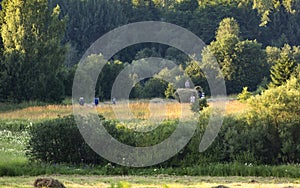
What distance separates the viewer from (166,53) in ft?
215

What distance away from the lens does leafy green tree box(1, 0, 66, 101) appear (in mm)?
40344

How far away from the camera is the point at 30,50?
40.6m

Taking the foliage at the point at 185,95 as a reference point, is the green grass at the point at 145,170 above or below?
below

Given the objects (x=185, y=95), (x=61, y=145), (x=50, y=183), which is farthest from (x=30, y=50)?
(x=50, y=183)

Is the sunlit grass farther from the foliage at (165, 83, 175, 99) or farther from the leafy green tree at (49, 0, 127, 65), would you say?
the leafy green tree at (49, 0, 127, 65)

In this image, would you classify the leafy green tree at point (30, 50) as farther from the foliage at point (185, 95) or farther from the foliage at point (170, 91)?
the foliage at point (170, 91)

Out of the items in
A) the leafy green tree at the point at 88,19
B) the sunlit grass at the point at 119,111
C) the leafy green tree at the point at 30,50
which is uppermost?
the leafy green tree at the point at 88,19

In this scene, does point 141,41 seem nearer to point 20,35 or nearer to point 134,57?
point 134,57

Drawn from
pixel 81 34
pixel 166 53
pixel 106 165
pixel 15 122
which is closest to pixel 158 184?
pixel 106 165

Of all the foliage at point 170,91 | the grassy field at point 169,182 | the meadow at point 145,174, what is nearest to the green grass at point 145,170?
the meadow at point 145,174

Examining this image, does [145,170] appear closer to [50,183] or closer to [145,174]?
[145,174]

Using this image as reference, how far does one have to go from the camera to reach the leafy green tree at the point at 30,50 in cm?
4034

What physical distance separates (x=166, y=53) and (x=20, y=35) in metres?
26.6

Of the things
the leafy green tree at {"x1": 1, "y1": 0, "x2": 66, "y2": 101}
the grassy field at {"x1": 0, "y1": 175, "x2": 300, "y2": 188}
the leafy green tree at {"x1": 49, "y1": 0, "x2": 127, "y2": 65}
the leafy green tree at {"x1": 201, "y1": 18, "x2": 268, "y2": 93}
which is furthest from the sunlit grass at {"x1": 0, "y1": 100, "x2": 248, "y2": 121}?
the leafy green tree at {"x1": 49, "y1": 0, "x2": 127, "y2": 65}
